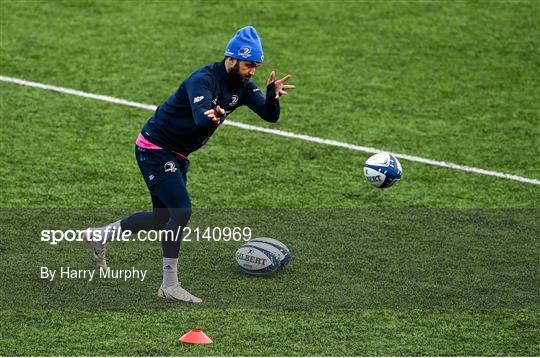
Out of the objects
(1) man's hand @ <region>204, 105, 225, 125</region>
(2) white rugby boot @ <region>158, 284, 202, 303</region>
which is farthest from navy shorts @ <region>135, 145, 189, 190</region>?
(2) white rugby boot @ <region>158, 284, 202, 303</region>

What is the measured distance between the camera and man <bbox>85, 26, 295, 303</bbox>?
32.2 ft

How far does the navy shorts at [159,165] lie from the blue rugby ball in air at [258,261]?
98cm

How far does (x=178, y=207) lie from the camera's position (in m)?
9.92

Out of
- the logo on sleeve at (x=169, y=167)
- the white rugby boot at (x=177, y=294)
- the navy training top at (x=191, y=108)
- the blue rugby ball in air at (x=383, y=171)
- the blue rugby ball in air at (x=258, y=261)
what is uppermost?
the navy training top at (x=191, y=108)

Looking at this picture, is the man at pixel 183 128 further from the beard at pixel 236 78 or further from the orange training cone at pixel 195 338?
the orange training cone at pixel 195 338

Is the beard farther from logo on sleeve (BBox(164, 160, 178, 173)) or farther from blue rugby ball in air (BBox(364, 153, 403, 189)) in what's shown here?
blue rugby ball in air (BBox(364, 153, 403, 189))

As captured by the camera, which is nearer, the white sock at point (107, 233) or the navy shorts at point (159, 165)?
the navy shorts at point (159, 165)

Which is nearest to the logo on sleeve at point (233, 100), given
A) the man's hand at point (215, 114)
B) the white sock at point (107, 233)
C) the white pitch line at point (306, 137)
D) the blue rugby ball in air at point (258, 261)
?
the man's hand at point (215, 114)

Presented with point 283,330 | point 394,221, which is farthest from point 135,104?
point 283,330

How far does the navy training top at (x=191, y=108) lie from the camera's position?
983cm

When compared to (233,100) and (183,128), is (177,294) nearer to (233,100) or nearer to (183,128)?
(183,128)

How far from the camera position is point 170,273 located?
990 centimetres

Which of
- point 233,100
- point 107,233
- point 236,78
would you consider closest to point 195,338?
point 107,233

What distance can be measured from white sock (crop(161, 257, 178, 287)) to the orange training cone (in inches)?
43.4
